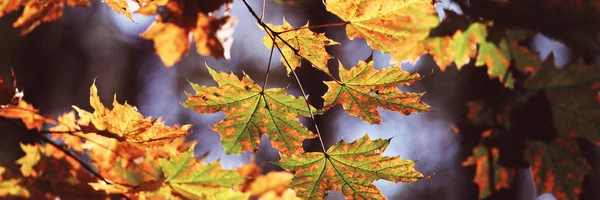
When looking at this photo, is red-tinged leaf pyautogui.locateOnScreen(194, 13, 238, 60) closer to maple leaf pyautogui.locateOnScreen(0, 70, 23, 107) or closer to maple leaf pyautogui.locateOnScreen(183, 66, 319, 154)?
maple leaf pyautogui.locateOnScreen(183, 66, 319, 154)

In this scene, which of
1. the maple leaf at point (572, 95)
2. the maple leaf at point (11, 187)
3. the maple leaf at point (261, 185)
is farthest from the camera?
the maple leaf at point (261, 185)

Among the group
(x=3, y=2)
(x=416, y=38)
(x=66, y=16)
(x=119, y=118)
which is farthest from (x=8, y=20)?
(x=416, y=38)

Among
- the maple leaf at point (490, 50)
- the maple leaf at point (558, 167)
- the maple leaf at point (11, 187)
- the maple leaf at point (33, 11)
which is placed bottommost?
the maple leaf at point (558, 167)

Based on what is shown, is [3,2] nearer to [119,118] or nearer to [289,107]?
[119,118]

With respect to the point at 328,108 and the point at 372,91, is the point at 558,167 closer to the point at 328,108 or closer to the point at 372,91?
the point at 372,91

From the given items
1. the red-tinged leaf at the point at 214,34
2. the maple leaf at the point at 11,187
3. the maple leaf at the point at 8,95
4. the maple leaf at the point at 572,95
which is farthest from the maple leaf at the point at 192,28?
the maple leaf at the point at 572,95

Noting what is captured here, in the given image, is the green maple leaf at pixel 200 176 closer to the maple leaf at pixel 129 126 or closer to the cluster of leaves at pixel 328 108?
the cluster of leaves at pixel 328 108

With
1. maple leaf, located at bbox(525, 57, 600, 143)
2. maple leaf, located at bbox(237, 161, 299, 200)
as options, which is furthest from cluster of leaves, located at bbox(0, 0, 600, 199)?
maple leaf, located at bbox(237, 161, 299, 200)
